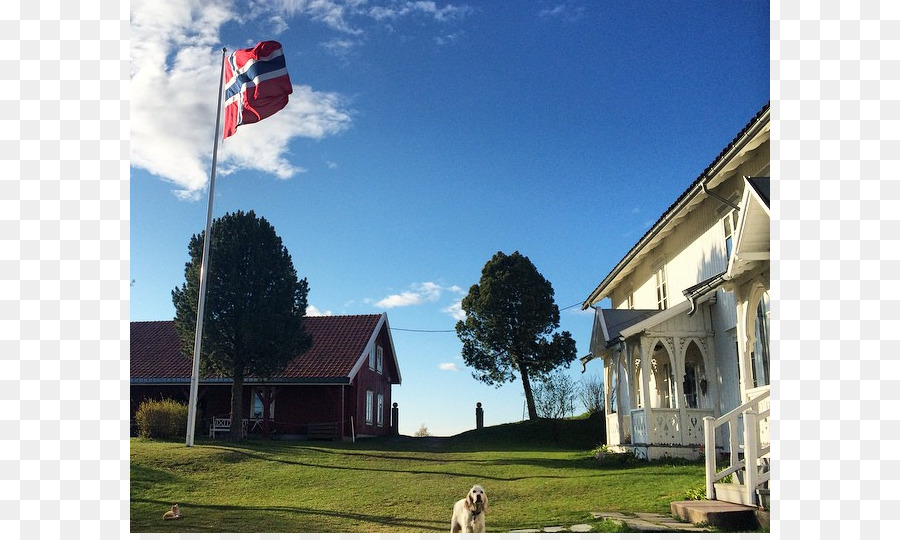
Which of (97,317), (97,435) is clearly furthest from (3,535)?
(97,317)

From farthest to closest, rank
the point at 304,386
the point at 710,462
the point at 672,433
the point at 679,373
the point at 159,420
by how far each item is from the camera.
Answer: the point at 304,386 < the point at 159,420 < the point at 672,433 < the point at 679,373 < the point at 710,462

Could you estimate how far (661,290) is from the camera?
58.2 ft

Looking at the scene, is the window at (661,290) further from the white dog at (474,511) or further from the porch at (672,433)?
the white dog at (474,511)

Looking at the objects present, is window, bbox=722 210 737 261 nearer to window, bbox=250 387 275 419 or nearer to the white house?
the white house

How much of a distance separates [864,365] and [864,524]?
1266 millimetres

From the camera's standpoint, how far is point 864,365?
5.74 metres

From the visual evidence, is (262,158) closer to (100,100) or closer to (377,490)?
(377,490)

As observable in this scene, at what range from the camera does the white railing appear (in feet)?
24.8

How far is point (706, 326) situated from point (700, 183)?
3257 mm

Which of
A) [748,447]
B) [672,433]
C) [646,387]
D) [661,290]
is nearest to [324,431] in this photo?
[661,290]

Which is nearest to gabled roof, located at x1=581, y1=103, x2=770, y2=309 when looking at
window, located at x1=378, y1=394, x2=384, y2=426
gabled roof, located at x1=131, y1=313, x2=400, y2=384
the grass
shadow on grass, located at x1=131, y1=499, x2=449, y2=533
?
the grass

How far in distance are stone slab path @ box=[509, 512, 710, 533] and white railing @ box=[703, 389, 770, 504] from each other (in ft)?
2.54

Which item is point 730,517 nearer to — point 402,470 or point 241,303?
point 402,470

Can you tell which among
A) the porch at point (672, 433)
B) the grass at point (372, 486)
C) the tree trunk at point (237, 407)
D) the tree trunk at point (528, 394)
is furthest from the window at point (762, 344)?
the tree trunk at point (528, 394)
